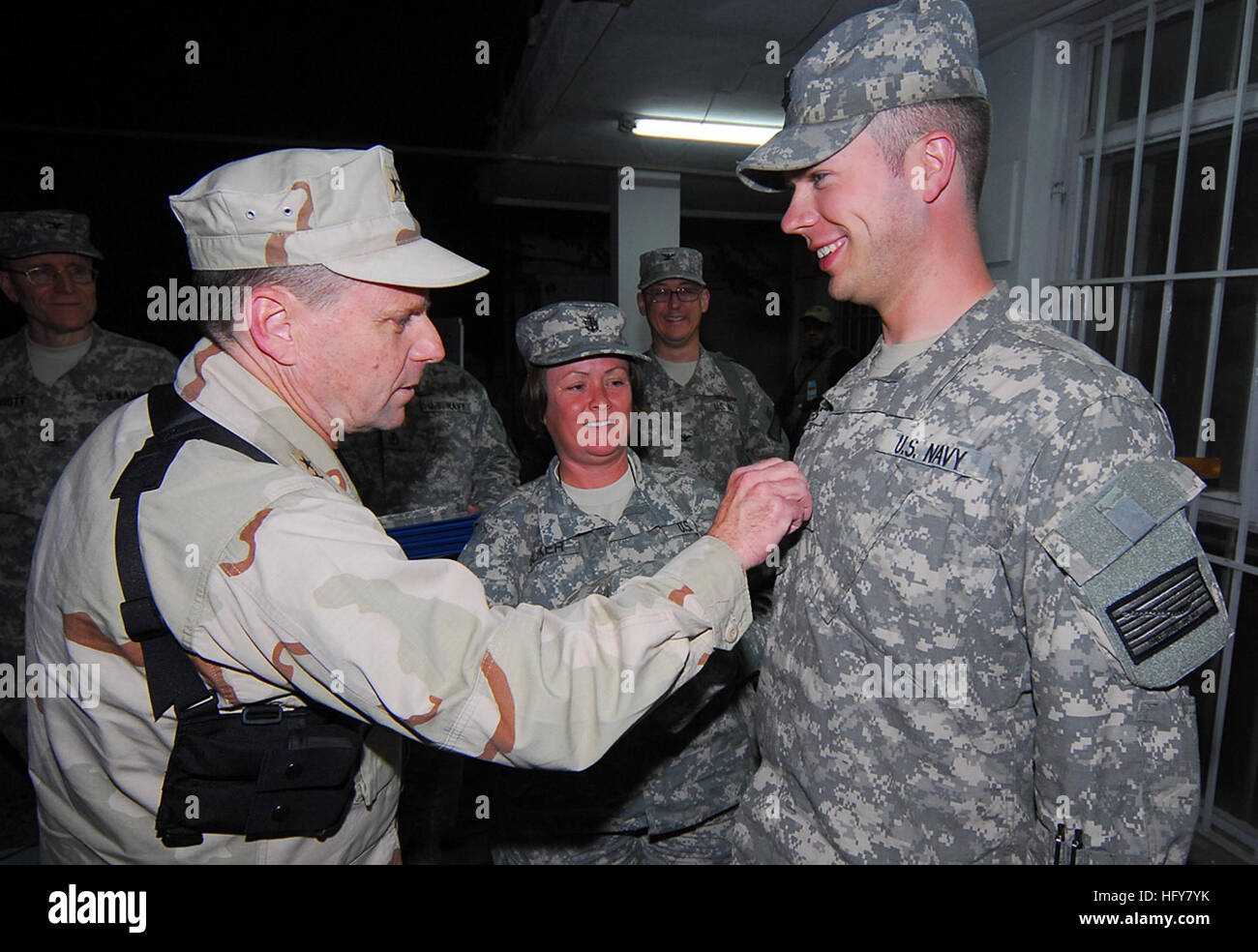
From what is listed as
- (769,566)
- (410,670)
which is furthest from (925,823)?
(410,670)

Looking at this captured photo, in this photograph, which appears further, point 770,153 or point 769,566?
point 769,566

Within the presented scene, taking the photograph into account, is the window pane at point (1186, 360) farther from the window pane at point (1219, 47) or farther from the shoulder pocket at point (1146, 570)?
the shoulder pocket at point (1146, 570)

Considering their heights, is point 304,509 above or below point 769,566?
above

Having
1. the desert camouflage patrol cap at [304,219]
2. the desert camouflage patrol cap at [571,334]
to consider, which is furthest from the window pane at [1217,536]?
the desert camouflage patrol cap at [304,219]

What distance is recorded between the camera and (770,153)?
1.42m

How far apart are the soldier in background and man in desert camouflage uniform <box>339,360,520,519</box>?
3.01 metres

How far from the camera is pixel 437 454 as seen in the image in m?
4.25

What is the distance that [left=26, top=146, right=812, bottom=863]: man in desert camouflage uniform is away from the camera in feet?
3.51

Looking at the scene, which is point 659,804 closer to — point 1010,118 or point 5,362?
point 1010,118

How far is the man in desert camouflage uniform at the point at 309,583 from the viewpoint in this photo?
107 cm

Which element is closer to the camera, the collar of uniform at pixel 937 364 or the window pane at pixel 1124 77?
the collar of uniform at pixel 937 364

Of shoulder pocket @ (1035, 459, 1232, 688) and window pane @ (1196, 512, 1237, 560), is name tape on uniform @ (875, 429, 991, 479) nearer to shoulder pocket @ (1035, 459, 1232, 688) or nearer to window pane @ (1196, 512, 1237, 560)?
shoulder pocket @ (1035, 459, 1232, 688)

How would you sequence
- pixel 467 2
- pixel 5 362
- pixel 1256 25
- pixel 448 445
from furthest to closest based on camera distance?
1. pixel 467 2
2. pixel 448 445
3. pixel 5 362
4. pixel 1256 25

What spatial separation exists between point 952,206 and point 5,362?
13.9ft
